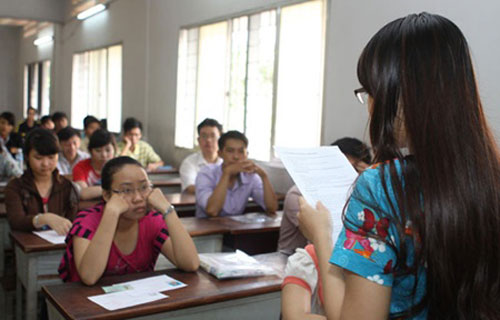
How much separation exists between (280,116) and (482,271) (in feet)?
12.7

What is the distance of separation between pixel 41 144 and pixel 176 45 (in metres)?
3.46

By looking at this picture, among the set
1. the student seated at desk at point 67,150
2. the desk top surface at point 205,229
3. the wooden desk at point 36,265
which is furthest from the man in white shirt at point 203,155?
the wooden desk at point 36,265

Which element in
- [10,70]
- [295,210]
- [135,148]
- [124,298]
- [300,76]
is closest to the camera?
[124,298]

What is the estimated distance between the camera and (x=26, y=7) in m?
8.93

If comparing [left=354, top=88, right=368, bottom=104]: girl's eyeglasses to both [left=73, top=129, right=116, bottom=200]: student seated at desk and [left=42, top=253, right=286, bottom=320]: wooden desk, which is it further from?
[left=73, top=129, right=116, bottom=200]: student seated at desk

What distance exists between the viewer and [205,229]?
2914 mm

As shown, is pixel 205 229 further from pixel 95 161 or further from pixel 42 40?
pixel 42 40

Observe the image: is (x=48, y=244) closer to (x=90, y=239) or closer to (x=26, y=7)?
(x=90, y=239)

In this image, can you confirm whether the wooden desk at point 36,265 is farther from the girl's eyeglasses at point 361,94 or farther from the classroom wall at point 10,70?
the classroom wall at point 10,70

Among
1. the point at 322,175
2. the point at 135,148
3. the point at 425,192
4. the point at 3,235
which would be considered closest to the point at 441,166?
the point at 425,192

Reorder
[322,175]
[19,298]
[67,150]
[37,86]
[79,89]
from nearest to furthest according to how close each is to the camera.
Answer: [322,175] → [19,298] → [67,150] → [79,89] → [37,86]

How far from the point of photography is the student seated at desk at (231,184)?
3395 mm

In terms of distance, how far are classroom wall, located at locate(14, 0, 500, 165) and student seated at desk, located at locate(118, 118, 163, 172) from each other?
0.32 m

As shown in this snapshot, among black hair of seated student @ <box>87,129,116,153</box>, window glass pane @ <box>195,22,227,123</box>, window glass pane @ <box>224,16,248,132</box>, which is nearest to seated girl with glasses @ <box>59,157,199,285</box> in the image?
black hair of seated student @ <box>87,129,116,153</box>
